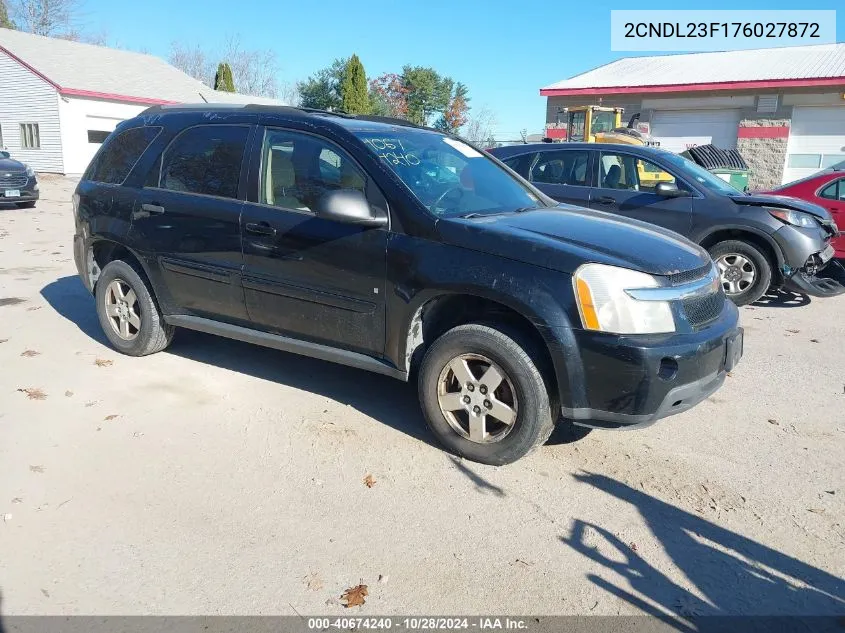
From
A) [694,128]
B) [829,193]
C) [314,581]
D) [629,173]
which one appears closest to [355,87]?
[694,128]

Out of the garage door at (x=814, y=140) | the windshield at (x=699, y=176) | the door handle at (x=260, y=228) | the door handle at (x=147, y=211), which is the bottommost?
the door handle at (x=260, y=228)

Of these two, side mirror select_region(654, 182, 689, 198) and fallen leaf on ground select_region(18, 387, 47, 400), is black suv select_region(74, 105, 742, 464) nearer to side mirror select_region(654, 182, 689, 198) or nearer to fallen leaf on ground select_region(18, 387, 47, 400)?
fallen leaf on ground select_region(18, 387, 47, 400)

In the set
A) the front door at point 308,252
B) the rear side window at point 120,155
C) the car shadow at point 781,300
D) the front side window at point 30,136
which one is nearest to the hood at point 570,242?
the front door at point 308,252

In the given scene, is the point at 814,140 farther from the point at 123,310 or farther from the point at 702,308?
the point at 123,310

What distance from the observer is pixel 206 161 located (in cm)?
481

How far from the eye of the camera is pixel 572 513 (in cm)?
338

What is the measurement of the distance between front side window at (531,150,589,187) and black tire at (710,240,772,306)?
1695 mm

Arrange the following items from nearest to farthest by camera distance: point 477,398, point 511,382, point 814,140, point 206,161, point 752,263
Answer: point 511,382 → point 477,398 → point 206,161 → point 752,263 → point 814,140

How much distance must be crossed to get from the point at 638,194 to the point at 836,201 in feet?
11.4

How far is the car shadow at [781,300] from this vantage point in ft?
25.8

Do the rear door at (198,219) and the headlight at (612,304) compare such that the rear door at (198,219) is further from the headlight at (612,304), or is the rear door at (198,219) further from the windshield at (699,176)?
the windshield at (699,176)

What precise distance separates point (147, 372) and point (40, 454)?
135cm

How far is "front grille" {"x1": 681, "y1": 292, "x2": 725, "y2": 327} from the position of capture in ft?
11.9

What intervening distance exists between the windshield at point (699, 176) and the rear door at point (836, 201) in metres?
2.24
